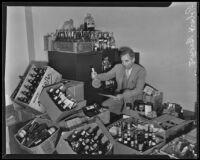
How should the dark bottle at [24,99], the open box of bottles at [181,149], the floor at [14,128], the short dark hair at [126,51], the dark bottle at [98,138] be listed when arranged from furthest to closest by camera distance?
the dark bottle at [24,99]
the short dark hair at [126,51]
the floor at [14,128]
the dark bottle at [98,138]
the open box of bottles at [181,149]

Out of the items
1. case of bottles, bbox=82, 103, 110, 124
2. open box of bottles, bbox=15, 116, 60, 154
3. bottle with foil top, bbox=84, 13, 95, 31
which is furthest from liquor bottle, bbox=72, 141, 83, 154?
bottle with foil top, bbox=84, 13, 95, 31

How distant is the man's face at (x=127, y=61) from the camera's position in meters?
2.09

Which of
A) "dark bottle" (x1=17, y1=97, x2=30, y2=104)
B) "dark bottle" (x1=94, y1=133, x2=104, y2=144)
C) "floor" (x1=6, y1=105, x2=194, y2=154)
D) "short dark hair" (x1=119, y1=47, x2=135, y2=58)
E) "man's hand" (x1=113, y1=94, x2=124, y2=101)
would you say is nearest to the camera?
"dark bottle" (x1=94, y1=133, x2=104, y2=144)

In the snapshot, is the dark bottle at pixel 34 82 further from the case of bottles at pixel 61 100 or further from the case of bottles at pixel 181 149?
the case of bottles at pixel 181 149

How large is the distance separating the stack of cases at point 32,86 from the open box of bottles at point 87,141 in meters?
0.56

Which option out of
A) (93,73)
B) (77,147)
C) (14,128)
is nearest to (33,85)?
(14,128)

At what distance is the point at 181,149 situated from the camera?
5.41 feet

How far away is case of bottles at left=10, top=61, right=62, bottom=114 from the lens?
225 cm

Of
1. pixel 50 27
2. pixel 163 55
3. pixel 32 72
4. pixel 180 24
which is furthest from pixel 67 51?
pixel 180 24

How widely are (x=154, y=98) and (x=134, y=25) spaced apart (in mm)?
654

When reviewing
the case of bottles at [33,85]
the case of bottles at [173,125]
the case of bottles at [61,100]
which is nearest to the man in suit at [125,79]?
the case of bottles at [61,100]

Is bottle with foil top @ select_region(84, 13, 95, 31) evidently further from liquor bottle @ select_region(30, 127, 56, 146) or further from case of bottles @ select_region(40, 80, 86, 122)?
liquor bottle @ select_region(30, 127, 56, 146)

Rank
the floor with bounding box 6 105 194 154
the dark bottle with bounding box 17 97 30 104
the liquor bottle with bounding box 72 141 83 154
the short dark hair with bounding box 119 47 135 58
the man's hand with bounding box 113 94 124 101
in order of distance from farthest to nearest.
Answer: the dark bottle with bounding box 17 97 30 104 → the man's hand with bounding box 113 94 124 101 → the short dark hair with bounding box 119 47 135 58 → the floor with bounding box 6 105 194 154 → the liquor bottle with bounding box 72 141 83 154

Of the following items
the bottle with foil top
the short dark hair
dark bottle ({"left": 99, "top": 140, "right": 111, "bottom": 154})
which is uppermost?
the bottle with foil top
